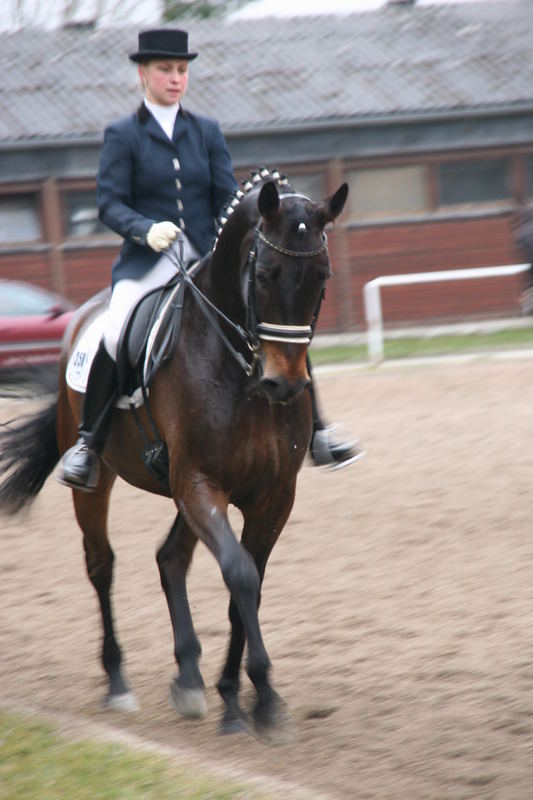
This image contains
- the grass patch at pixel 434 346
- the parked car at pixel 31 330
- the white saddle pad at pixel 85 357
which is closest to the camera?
the white saddle pad at pixel 85 357

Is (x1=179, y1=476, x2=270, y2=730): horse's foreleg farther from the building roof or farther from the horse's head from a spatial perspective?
the building roof

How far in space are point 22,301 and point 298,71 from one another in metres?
10.2

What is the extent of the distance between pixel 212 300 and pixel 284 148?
759 inches

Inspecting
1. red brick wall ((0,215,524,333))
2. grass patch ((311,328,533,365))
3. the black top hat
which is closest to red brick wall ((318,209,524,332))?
red brick wall ((0,215,524,333))

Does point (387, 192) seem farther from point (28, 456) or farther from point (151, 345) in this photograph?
point (151, 345)

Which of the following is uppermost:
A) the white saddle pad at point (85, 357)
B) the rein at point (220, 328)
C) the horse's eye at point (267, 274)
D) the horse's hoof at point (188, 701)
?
the horse's eye at point (267, 274)

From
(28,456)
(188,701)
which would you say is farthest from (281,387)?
(28,456)

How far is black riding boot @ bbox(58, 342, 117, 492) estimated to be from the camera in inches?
228

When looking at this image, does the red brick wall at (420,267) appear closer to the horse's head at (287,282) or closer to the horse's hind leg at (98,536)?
the horse's hind leg at (98,536)

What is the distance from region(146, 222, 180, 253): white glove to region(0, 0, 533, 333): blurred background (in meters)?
18.1

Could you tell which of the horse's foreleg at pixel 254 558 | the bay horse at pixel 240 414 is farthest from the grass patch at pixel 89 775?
the horse's foreleg at pixel 254 558

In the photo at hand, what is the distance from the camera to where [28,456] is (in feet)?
22.9

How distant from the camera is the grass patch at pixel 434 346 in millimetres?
18516

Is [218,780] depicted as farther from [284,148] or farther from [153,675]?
[284,148]
